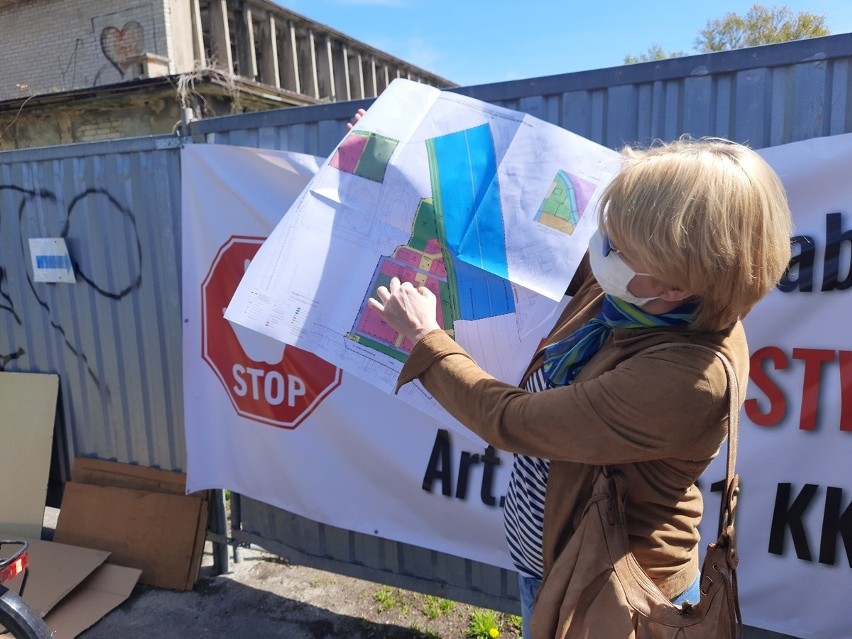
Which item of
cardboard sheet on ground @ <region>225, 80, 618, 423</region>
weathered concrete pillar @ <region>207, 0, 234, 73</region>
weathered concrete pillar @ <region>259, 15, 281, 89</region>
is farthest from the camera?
weathered concrete pillar @ <region>259, 15, 281, 89</region>

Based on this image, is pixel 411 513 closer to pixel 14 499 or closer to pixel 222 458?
pixel 222 458

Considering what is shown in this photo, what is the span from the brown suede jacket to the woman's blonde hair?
5.4 inches

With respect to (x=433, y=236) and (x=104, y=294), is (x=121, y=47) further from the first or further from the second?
(x=433, y=236)

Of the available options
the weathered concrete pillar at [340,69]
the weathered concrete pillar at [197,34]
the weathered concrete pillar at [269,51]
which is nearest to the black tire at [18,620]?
the weathered concrete pillar at [197,34]

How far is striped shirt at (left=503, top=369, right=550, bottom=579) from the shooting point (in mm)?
1537

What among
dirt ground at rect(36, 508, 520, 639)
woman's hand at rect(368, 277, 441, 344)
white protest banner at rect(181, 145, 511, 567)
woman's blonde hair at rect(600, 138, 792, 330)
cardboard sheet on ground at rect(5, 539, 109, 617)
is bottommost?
dirt ground at rect(36, 508, 520, 639)

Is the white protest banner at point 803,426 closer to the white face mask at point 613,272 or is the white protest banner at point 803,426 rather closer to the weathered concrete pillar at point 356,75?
the white face mask at point 613,272

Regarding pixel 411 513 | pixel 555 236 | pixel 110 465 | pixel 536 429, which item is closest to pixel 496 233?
pixel 555 236

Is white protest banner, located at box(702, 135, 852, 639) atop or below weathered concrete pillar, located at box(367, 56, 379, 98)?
below

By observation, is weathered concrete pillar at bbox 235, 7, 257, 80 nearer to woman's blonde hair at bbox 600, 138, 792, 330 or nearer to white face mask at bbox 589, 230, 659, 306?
white face mask at bbox 589, 230, 659, 306

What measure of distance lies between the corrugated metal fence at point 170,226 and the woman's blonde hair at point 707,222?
1225 mm

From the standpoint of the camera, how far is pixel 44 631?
2.60 metres

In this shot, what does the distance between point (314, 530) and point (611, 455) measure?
2.43 metres

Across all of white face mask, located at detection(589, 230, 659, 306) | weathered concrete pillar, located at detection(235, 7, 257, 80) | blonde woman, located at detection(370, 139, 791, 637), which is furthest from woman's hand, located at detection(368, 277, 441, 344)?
weathered concrete pillar, located at detection(235, 7, 257, 80)
